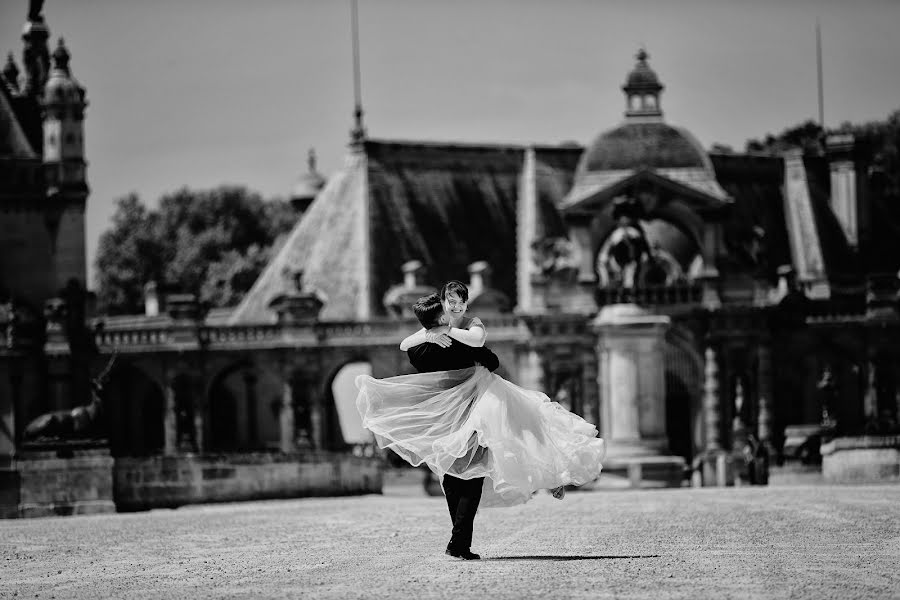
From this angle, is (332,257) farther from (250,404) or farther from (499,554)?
(499,554)

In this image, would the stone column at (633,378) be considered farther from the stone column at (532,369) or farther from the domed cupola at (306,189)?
the domed cupola at (306,189)

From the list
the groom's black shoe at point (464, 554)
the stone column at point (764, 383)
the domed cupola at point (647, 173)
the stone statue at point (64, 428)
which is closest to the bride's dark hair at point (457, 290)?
the groom's black shoe at point (464, 554)

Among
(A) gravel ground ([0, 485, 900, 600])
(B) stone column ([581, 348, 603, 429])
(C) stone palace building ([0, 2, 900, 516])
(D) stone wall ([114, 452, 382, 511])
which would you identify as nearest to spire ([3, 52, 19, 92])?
(C) stone palace building ([0, 2, 900, 516])

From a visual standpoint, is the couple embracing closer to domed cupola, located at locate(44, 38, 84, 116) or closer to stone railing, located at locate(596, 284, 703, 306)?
stone railing, located at locate(596, 284, 703, 306)

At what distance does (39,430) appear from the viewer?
42188mm

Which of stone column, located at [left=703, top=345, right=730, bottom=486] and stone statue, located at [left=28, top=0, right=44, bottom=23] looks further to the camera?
stone statue, located at [left=28, top=0, right=44, bottom=23]

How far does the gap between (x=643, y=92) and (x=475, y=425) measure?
52.8m

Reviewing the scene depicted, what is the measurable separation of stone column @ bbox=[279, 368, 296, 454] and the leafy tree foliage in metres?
40.6

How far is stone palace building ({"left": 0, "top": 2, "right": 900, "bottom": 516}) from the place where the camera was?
71.3 meters

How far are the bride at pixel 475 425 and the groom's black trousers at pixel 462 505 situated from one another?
9 cm

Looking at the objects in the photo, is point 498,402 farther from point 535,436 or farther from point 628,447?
point 628,447

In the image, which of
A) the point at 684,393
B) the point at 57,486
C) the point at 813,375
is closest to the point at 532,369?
the point at 684,393

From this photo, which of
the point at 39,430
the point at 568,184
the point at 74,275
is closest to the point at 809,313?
the point at 568,184

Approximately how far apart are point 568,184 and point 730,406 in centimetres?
1765
